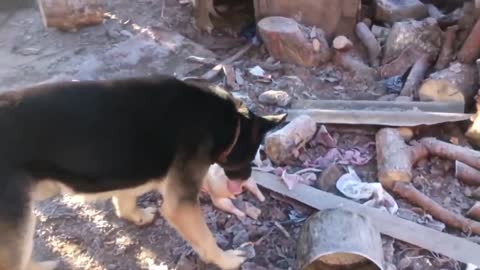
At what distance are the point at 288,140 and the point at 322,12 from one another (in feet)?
6.67

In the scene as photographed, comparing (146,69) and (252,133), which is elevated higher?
(252,133)

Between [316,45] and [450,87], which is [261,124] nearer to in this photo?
[450,87]

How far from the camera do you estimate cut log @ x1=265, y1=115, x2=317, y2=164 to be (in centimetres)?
462

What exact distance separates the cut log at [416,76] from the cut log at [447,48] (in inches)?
3.9

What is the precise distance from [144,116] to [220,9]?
366cm

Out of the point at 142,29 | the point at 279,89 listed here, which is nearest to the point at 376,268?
the point at 279,89

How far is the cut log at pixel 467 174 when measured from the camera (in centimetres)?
449

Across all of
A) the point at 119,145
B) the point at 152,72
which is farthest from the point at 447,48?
the point at 119,145

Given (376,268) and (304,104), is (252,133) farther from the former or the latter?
(304,104)

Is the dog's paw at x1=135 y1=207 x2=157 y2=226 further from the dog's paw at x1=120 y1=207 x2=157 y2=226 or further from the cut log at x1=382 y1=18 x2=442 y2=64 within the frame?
the cut log at x1=382 y1=18 x2=442 y2=64

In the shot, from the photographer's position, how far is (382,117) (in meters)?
4.92

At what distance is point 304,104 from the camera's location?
526cm

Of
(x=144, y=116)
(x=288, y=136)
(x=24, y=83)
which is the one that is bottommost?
(x=24, y=83)

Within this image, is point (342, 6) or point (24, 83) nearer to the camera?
point (24, 83)
